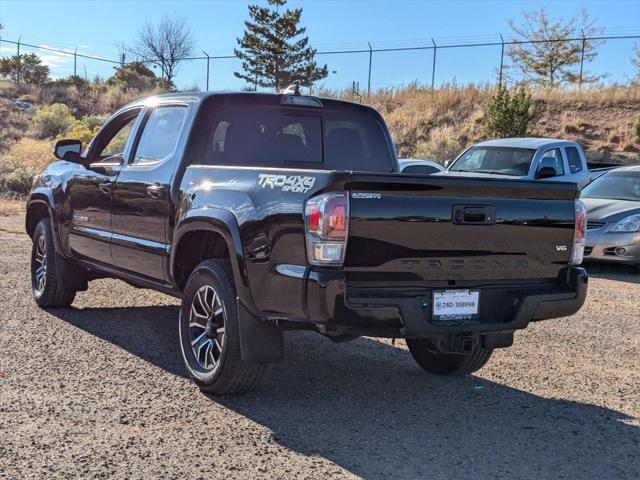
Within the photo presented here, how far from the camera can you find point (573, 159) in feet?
45.8

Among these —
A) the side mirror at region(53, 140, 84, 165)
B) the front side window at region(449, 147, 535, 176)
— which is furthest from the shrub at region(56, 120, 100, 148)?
the side mirror at region(53, 140, 84, 165)

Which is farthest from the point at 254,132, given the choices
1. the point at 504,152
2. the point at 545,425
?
the point at 504,152

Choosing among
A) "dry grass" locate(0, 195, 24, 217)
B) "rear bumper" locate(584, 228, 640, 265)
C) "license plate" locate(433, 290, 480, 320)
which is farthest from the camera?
"dry grass" locate(0, 195, 24, 217)

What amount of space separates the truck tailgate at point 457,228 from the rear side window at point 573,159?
30.7 ft

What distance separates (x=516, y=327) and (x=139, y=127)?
135 inches

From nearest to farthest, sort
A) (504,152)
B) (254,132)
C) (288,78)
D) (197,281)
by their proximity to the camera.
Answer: (197,281)
(254,132)
(504,152)
(288,78)

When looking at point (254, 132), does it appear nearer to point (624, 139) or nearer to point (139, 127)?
point (139, 127)

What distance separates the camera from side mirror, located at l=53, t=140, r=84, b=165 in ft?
22.6

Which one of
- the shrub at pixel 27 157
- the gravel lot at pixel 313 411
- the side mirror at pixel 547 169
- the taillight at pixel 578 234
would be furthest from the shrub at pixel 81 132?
the taillight at pixel 578 234

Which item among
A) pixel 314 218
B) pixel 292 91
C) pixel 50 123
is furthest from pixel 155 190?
pixel 50 123

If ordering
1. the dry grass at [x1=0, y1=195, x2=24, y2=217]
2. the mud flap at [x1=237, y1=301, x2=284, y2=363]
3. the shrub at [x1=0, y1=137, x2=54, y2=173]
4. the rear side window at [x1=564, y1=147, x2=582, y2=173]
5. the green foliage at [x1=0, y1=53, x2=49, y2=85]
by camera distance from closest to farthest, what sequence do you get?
the mud flap at [x1=237, y1=301, x2=284, y2=363] → the rear side window at [x1=564, y1=147, x2=582, y2=173] → the dry grass at [x1=0, y1=195, x2=24, y2=217] → the shrub at [x1=0, y1=137, x2=54, y2=173] → the green foliage at [x1=0, y1=53, x2=49, y2=85]

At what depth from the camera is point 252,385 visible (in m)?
5.02

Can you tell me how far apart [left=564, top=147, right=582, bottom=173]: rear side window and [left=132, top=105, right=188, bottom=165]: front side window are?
30.8 feet

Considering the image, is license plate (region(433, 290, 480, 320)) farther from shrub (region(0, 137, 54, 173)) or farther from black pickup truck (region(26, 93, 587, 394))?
shrub (region(0, 137, 54, 173))
